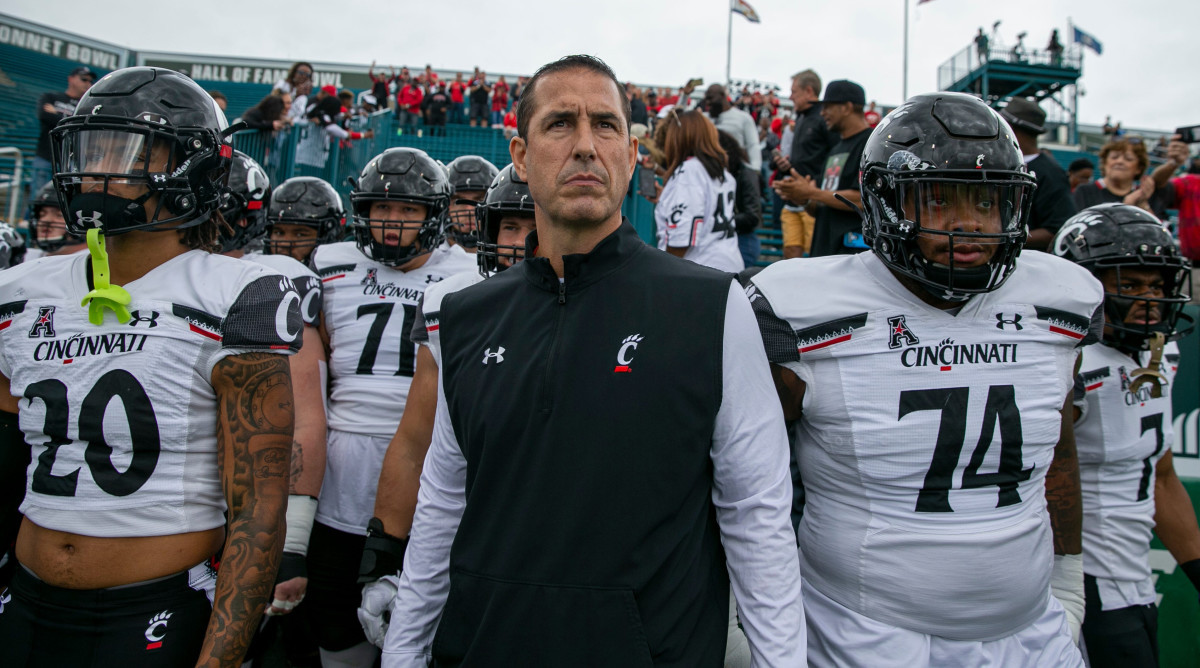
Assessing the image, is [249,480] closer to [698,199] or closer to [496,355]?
[496,355]

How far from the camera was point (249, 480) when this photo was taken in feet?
6.81

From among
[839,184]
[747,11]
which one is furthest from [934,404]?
[747,11]

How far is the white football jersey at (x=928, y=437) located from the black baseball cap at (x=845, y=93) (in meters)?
3.19

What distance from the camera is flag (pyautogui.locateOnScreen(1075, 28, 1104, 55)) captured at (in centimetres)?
2994

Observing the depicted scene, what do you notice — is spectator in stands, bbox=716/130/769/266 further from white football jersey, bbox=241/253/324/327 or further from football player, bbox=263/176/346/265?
white football jersey, bbox=241/253/324/327

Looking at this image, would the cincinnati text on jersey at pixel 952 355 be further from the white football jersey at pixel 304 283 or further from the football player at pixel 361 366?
the white football jersey at pixel 304 283

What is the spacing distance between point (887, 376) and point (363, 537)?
2.57 meters

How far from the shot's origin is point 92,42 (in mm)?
27500

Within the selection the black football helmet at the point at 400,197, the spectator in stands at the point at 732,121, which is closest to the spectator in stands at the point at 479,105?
the spectator in stands at the point at 732,121

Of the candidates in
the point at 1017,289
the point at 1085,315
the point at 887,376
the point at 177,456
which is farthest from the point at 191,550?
the point at 1085,315

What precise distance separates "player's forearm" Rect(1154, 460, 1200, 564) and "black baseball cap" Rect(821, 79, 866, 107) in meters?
2.99

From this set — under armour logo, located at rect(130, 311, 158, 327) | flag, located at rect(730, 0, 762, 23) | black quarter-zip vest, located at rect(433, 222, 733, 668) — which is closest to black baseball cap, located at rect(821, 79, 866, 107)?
black quarter-zip vest, located at rect(433, 222, 733, 668)

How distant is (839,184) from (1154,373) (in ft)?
7.38

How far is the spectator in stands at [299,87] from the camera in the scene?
1074 cm
